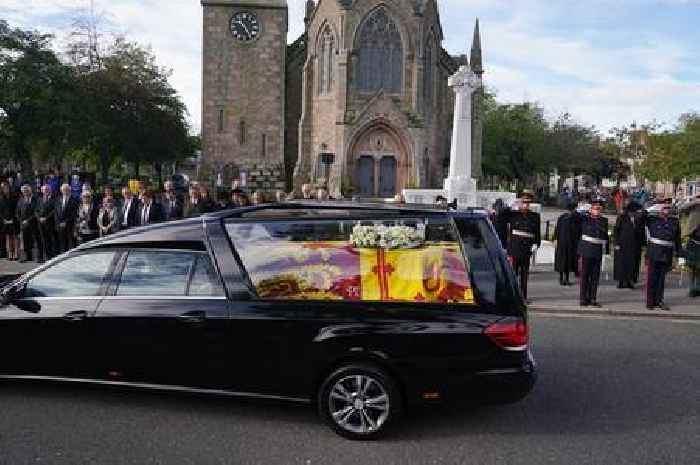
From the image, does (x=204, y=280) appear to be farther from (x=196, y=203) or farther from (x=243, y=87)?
(x=243, y=87)

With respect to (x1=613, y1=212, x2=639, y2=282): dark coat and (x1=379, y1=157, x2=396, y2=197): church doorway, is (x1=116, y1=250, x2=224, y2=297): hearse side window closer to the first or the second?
(x1=613, y1=212, x2=639, y2=282): dark coat

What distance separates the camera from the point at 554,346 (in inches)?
334

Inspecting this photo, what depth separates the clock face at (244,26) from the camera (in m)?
39.7

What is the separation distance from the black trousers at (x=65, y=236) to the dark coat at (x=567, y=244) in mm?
10207

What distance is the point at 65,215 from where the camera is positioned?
576 inches

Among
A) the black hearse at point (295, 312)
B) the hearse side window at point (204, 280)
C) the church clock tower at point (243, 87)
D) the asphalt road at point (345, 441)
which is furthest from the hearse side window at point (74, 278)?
the church clock tower at point (243, 87)

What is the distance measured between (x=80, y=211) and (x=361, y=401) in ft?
35.1

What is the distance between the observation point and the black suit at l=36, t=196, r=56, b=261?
14.9m

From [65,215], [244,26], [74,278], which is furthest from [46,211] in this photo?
[244,26]

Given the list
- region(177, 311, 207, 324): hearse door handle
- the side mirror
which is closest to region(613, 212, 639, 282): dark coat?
region(177, 311, 207, 324): hearse door handle

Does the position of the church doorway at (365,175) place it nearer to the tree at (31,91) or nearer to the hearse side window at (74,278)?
the tree at (31,91)

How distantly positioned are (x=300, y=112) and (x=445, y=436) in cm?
3766

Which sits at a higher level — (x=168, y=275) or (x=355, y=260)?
(x=355, y=260)

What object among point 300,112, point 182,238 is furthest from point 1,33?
point 182,238
